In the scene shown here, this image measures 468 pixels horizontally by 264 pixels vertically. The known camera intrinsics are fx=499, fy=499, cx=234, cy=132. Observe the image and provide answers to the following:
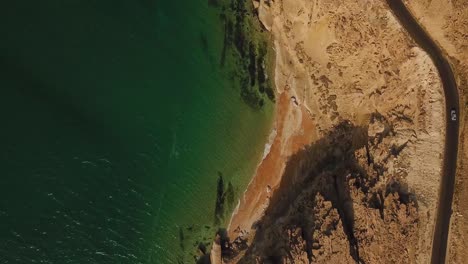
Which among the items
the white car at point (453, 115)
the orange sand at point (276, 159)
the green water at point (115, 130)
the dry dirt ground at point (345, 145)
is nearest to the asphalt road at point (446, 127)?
the white car at point (453, 115)

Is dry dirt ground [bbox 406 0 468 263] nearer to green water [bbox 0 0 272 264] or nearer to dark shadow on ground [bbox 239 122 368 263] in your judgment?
dark shadow on ground [bbox 239 122 368 263]

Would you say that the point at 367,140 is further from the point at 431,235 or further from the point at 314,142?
the point at 431,235

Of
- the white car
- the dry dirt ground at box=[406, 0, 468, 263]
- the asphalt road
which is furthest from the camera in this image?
the white car

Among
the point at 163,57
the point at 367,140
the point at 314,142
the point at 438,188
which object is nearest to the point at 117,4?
the point at 163,57

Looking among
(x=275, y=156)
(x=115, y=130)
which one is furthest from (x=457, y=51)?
(x=115, y=130)

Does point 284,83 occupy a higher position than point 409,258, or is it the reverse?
point 284,83

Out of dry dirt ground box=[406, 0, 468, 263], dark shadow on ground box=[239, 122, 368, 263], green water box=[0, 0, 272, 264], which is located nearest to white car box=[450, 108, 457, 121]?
dry dirt ground box=[406, 0, 468, 263]

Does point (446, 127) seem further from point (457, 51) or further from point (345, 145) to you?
point (345, 145)
